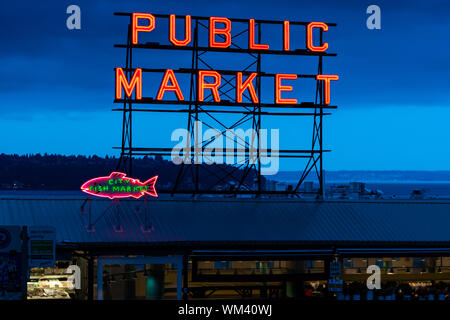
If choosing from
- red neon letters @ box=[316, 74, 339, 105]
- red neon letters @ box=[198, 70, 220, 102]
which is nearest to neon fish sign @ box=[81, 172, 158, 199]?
red neon letters @ box=[198, 70, 220, 102]

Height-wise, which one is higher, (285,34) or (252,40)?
(285,34)

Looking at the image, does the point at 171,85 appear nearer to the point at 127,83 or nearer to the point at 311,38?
the point at 127,83

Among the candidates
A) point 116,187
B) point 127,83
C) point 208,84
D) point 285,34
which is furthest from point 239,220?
point 285,34

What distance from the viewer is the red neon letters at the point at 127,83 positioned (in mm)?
42250

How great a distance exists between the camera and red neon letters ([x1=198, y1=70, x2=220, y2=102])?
43094mm

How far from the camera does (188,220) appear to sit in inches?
1415

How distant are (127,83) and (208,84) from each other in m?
4.64

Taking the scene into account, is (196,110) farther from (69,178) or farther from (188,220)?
(69,178)

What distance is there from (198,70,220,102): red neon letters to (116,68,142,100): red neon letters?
342cm

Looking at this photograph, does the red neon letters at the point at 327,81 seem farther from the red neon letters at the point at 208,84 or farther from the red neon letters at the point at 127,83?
the red neon letters at the point at 127,83

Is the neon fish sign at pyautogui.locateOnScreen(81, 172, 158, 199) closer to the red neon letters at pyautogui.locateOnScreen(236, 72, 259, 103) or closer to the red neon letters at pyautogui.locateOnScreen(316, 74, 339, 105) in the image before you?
the red neon letters at pyautogui.locateOnScreen(236, 72, 259, 103)

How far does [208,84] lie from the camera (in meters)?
43.3
